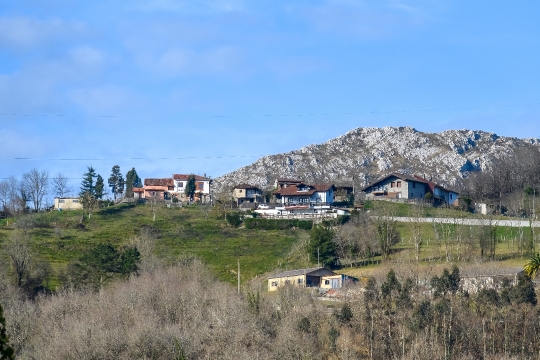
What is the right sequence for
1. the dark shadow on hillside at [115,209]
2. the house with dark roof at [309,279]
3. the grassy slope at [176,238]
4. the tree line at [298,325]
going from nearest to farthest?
the tree line at [298,325], the house with dark roof at [309,279], the grassy slope at [176,238], the dark shadow on hillside at [115,209]

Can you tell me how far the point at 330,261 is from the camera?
60531 millimetres

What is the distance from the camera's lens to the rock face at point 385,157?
13238cm

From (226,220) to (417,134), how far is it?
8050 centimetres

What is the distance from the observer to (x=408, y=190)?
85.6 m

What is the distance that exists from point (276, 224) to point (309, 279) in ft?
61.1

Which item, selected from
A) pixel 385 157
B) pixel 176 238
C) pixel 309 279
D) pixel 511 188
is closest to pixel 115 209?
pixel 176 238

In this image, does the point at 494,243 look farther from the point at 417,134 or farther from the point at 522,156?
the point at 417,134

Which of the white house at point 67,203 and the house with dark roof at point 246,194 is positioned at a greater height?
the house with dark roof at point 246,194

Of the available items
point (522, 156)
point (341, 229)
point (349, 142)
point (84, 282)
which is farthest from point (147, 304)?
point (349, 142)

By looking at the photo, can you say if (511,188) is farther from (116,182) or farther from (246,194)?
(116,182)

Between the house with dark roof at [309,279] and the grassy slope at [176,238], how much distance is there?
432 centimetres

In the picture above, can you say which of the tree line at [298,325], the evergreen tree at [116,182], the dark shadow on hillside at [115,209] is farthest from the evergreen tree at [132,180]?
the tree line at [298,325]

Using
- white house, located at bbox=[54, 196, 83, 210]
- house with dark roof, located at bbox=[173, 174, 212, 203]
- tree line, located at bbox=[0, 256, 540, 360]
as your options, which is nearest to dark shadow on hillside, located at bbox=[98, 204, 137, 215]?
white house, located at bbox=[54, 196, 83, 210]

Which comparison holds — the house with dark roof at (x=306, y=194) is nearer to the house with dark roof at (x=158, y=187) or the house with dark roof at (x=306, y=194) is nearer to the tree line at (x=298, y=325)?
the house with dark roof at (x=158, y=187)
